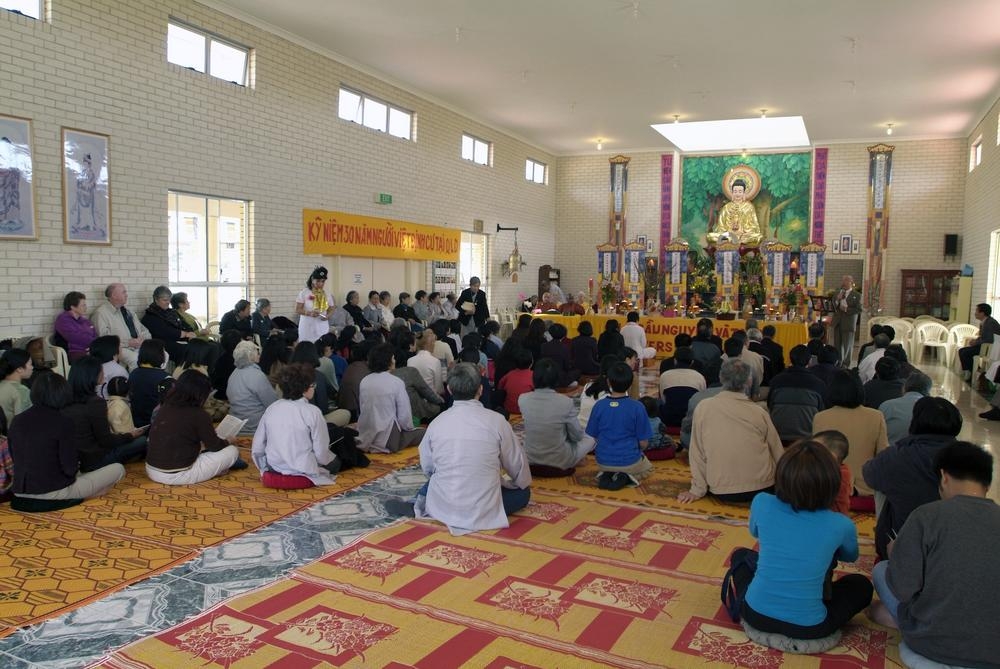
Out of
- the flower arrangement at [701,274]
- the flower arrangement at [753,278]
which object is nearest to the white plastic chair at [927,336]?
the flower arrangement at [753,278]

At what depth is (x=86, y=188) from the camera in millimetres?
7926

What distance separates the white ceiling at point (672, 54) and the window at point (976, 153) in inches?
18.5

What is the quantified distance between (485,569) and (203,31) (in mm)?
8095

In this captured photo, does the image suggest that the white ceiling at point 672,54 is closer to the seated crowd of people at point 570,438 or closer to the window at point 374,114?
the window at point 374,114

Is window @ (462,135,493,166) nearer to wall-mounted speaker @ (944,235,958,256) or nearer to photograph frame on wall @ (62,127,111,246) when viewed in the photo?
photograph frame on wall @ (62,127,111,246)

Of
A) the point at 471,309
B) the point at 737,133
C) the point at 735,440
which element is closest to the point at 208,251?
the point at 471,309

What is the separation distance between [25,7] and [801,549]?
27.4ft

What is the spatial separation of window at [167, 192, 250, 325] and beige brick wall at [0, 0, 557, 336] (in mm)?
204

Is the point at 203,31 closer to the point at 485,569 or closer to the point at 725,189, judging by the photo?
A: the point at 485,569

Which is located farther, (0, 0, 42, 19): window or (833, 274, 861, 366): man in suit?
(833, 274, 861, 366): man in suit

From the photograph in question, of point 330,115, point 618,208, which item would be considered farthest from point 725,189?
point 330,115

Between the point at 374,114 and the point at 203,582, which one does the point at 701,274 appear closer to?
the point at 374,114

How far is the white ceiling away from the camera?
9344 millimetres

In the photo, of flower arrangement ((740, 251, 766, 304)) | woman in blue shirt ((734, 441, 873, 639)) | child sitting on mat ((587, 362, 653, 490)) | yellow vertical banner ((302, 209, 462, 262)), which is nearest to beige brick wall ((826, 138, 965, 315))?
flower arrangement ((740, 251, 766, 304))
